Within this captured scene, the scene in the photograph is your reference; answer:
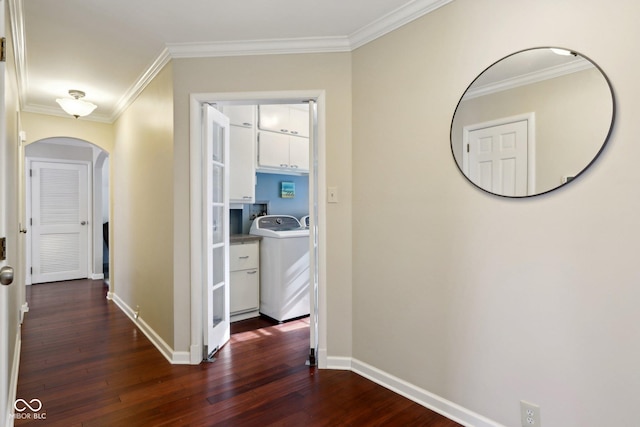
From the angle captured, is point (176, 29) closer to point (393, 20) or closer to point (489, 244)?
point (393, 20)

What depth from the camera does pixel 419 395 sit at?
6.60 feet

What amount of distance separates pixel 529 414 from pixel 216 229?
2.33 m

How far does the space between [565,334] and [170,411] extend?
2.06 m

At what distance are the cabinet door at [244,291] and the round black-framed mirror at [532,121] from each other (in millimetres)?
2443

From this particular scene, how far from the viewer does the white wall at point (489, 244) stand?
52.5 inches

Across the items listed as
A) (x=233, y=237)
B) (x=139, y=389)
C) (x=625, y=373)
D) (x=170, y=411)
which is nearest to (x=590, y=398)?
(x=625, y=373)

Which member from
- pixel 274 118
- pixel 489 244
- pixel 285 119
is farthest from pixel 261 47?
pixel 489 244

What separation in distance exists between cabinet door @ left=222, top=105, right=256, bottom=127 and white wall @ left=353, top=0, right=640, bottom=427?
5.34ft

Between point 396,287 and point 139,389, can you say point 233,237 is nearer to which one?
point 139,389

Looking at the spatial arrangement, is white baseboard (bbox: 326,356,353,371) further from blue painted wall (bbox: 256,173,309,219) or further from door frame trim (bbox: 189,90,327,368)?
blue painted wall (bbox: 256,173,309,219)

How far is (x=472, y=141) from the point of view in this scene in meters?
1.75

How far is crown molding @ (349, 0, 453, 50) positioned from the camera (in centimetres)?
191

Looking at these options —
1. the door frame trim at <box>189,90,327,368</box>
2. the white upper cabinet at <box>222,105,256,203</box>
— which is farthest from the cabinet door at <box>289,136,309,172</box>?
the door frame trim at <box>189,90,327,368</box>

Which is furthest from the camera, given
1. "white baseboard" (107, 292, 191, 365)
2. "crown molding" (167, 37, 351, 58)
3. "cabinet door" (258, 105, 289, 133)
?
"cabinet door" (258, 105, 289, 133)
